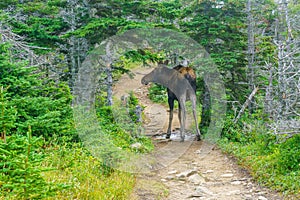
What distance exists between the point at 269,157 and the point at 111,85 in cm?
561

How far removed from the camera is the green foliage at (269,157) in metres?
6.09

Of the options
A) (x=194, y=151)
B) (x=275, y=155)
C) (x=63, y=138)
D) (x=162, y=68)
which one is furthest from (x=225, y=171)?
(x=162, y=68)

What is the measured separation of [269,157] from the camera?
23.2ft

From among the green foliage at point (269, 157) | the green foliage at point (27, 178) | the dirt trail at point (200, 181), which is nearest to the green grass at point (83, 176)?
the dirt trail at point (200, 181)

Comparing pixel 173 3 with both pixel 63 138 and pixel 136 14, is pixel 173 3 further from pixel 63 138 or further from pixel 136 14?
pixel 63 138

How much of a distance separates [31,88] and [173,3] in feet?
21.9

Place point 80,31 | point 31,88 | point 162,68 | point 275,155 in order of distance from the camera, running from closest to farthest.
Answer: point 275,155 < point 31,88 < point 80,31 < point 162,68

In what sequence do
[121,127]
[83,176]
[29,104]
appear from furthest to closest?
[121,127]
[29,104]
[83,176]

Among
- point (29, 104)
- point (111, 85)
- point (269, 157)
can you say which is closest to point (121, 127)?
point (111, 85)

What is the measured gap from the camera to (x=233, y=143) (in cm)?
966

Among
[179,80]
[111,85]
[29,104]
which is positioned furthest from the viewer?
[179,80]

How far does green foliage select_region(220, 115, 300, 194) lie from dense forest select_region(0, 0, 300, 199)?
0.07 feet

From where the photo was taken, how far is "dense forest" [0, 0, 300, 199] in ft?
19.5

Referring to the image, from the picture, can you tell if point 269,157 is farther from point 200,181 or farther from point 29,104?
point 29,104
